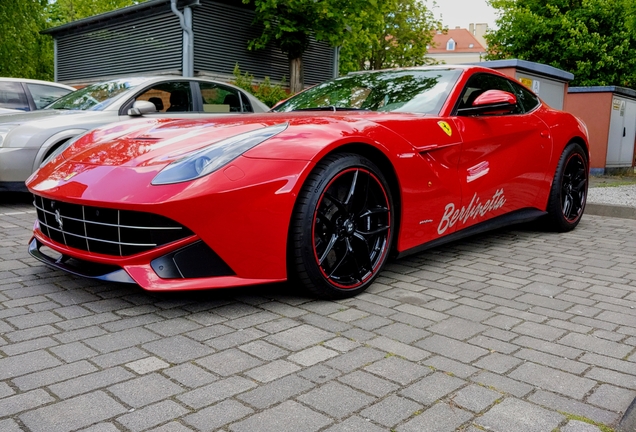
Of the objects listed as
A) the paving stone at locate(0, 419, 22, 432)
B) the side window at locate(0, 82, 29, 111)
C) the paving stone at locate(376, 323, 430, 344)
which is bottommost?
the paving stone at locate(376, 323, 430, 344)

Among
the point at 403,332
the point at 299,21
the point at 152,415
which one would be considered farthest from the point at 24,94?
the point at 299,21

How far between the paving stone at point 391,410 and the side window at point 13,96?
7751 mm

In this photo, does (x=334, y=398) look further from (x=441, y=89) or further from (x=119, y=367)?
(x=441, y=89)

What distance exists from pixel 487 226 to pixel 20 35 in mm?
20152

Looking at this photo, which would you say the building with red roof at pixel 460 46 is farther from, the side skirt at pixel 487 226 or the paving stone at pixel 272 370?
the paving stone at pixel 272 370

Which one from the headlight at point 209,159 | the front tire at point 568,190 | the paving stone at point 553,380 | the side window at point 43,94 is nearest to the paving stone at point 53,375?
the headlight at point 209,159

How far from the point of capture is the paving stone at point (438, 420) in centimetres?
193

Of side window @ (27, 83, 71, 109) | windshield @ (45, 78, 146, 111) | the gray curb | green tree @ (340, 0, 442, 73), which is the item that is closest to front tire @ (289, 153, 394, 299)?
windshield @ (45, 78, 146, 111)

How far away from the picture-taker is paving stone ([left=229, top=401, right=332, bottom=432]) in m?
1.89

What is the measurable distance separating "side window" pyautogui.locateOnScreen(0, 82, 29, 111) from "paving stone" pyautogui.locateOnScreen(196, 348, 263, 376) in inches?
279

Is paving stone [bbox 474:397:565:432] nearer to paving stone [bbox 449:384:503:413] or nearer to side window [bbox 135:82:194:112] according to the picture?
paving stone [bbox 449:384:503:413]

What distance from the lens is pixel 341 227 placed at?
3.26 meters

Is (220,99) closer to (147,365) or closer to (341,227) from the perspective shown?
(341,227)

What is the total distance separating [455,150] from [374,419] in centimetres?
232
